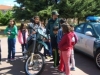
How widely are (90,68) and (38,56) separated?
6.35ft

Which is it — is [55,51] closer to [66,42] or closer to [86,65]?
[66,42]

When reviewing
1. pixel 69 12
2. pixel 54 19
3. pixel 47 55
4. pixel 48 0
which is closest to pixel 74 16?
pixel 69 12

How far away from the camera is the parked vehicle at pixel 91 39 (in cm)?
601

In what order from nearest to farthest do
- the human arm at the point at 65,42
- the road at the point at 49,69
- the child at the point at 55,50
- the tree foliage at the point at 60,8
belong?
the human arm at the point at 65,42
the road at the point at 49,69
the child at the point at 55,50
the tree foliage at the point at 60,8

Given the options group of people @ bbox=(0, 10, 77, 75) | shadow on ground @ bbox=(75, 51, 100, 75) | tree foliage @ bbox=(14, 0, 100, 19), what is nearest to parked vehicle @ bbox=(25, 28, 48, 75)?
A: group of people @ bbox=(0, 10, 77, 75)

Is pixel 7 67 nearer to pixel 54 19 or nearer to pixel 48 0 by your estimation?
pixel 54 19

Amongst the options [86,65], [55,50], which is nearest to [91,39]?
[86,65]

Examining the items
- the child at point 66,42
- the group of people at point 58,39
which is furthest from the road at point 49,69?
the child at point 66,42

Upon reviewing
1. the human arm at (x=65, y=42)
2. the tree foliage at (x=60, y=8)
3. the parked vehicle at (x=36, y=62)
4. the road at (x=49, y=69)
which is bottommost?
the road at (x=49, y=69)

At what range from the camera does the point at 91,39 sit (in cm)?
641

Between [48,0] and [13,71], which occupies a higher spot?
[48,0]

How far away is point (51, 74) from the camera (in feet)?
18.0

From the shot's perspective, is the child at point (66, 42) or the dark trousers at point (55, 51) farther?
the dark trousers at point (55, 51)

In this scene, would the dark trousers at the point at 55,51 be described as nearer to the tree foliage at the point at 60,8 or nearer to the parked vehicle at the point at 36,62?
the parked vehicle at the point at 36,62
